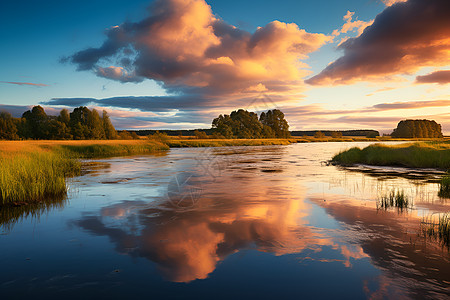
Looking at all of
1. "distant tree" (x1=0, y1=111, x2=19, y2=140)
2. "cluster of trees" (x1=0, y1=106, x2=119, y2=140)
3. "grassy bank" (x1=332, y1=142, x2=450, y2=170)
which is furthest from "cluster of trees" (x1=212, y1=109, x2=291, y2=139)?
"grassy bank" (x1=332, y1=142, x2=450, y2=170)

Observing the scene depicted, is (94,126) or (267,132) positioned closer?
(94,126)

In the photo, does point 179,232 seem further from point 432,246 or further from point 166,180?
point 166,180

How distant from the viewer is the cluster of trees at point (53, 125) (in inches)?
3634

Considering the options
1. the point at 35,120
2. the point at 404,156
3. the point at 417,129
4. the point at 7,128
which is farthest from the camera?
the point at 417,129

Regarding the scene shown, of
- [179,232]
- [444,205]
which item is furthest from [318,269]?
[444,205]

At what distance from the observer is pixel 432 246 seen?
8.17 metres

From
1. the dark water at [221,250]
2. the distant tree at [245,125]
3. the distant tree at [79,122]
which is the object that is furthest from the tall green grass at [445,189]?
the distant tree at [245,125]

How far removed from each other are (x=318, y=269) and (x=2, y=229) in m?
10.4

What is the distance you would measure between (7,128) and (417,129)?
20120cm

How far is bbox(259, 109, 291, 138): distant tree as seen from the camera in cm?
14350

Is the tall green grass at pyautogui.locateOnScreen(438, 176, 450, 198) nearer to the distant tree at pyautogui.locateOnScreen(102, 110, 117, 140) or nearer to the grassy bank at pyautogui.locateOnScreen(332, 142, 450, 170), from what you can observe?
the grassy bank at pyautogui.locateOnScreen(332, 142, 450, 170)

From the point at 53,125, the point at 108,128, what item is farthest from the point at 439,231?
the point at 108,128

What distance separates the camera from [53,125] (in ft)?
311

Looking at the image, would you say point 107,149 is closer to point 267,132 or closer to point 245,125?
point 245,125
